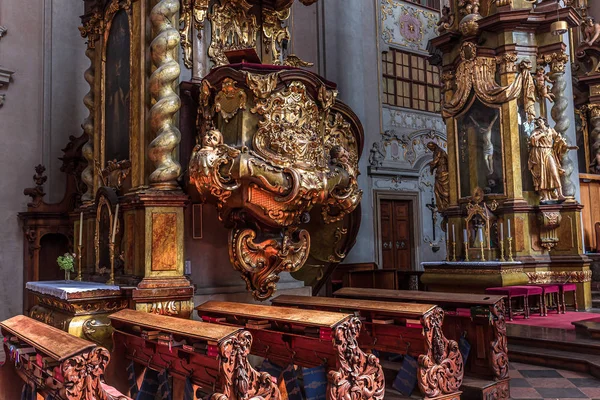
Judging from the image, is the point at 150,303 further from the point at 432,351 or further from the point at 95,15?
the point at 95,15

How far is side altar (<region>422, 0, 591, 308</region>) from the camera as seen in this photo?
906 centimetres

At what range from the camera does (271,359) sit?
4406mm

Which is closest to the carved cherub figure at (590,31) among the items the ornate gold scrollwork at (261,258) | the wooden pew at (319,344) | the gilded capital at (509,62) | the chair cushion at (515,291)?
the gilded capital at (509,62)

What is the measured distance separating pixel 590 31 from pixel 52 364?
13450 mm

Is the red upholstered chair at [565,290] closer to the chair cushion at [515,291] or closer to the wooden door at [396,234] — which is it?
the chair cushion at [515,291]

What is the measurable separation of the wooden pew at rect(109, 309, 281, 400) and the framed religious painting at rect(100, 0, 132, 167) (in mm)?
2360

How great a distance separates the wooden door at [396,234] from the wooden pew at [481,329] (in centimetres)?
833

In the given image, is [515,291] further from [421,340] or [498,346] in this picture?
[421,340]

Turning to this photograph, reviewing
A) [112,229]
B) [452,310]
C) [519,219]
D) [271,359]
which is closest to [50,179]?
[112,229]

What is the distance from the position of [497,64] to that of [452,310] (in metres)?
5.91

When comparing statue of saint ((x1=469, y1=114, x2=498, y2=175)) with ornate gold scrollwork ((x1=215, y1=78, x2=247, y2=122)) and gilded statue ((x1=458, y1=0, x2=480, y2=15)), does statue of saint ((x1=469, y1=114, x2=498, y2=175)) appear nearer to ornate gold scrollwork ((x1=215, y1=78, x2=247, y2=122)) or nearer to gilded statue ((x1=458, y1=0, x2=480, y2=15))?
gilded statue ((x1=458, y1=0, x2=480, y2=15))

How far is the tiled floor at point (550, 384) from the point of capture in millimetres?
4703

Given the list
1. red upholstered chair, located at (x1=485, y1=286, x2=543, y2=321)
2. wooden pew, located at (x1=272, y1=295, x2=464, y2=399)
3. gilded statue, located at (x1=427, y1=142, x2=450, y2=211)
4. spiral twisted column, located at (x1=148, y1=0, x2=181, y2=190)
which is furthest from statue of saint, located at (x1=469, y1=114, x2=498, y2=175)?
spiral twisted column, located at (x1=148, y1=0, x2=181, y2=190)

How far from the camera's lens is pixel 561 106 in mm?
9508
